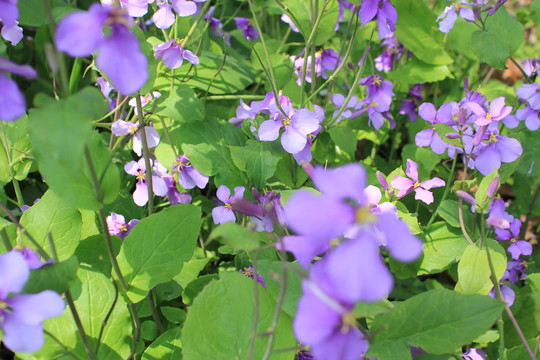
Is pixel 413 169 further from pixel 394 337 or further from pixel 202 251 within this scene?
pixel 202 251

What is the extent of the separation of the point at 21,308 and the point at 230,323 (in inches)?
19.9

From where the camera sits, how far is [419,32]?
2324 mm

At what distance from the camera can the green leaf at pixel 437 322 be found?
1.06 metres

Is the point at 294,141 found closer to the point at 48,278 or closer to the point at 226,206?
the point at 226,206

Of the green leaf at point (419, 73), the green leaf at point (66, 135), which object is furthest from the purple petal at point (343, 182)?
the green leaf at point (419, 73)

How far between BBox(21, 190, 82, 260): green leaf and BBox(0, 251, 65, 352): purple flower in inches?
18.9

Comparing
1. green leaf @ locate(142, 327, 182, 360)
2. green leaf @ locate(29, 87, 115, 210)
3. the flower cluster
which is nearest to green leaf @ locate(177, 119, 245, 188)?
green leaf @ locate(142, 327, 182, 360)

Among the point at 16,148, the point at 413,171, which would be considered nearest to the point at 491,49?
the point at 413,171

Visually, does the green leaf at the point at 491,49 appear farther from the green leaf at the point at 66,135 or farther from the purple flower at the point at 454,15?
the green leaf at the point at 66,135

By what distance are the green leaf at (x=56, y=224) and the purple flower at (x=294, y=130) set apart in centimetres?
63

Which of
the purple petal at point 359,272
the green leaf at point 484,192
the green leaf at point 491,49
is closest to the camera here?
the purple petal at point 359,272

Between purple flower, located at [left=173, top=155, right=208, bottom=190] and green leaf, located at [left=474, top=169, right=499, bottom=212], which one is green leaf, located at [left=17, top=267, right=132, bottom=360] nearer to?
purple flower, located at [left=173, top=155, right=208, bottom=190]

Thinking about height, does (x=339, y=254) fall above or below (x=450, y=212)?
above

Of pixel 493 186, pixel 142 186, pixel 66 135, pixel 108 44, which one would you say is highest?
pixel 108 44
